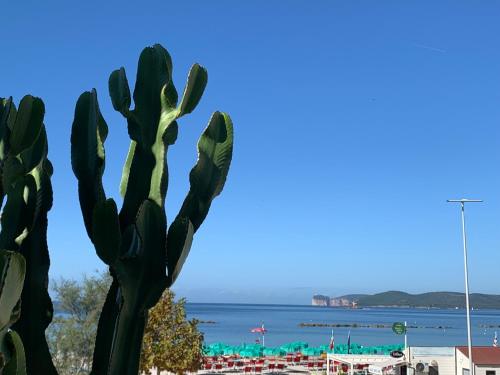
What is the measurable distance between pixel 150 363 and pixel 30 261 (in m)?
12.9

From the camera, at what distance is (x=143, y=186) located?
20.8ft

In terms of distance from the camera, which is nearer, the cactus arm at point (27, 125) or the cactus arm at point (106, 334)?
the cactus arm at point (27, 125)

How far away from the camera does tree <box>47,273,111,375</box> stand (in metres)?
22.1

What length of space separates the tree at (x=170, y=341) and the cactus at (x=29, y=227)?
12587mm

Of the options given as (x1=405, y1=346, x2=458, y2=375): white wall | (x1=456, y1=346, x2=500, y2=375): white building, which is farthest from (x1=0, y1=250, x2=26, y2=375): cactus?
(x1=405, y1=346, x2=458, y2=375): white wall

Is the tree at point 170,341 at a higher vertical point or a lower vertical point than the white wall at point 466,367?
higher

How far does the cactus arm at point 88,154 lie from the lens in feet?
20.6

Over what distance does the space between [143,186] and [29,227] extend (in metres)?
1.09

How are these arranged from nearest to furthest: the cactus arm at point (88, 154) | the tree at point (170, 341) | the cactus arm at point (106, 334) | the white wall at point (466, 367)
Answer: the cactus arm at point (106, 334)
the cactus arm at point (88, 154)
the tree at point (170, 341)
the white wall at point (466, 367)

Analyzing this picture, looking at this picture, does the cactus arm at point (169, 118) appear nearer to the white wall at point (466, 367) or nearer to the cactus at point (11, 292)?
the cactus at point (11, 292)

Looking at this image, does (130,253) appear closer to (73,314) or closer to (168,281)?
(168,281)

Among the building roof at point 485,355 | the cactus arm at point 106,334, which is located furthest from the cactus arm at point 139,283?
the building roof at point 485,355

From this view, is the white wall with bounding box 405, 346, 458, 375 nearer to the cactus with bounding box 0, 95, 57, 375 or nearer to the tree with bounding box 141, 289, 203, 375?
the tree with bounding box 141, 289, 203, 375

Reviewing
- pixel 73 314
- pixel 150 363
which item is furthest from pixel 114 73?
pixel 73 314
